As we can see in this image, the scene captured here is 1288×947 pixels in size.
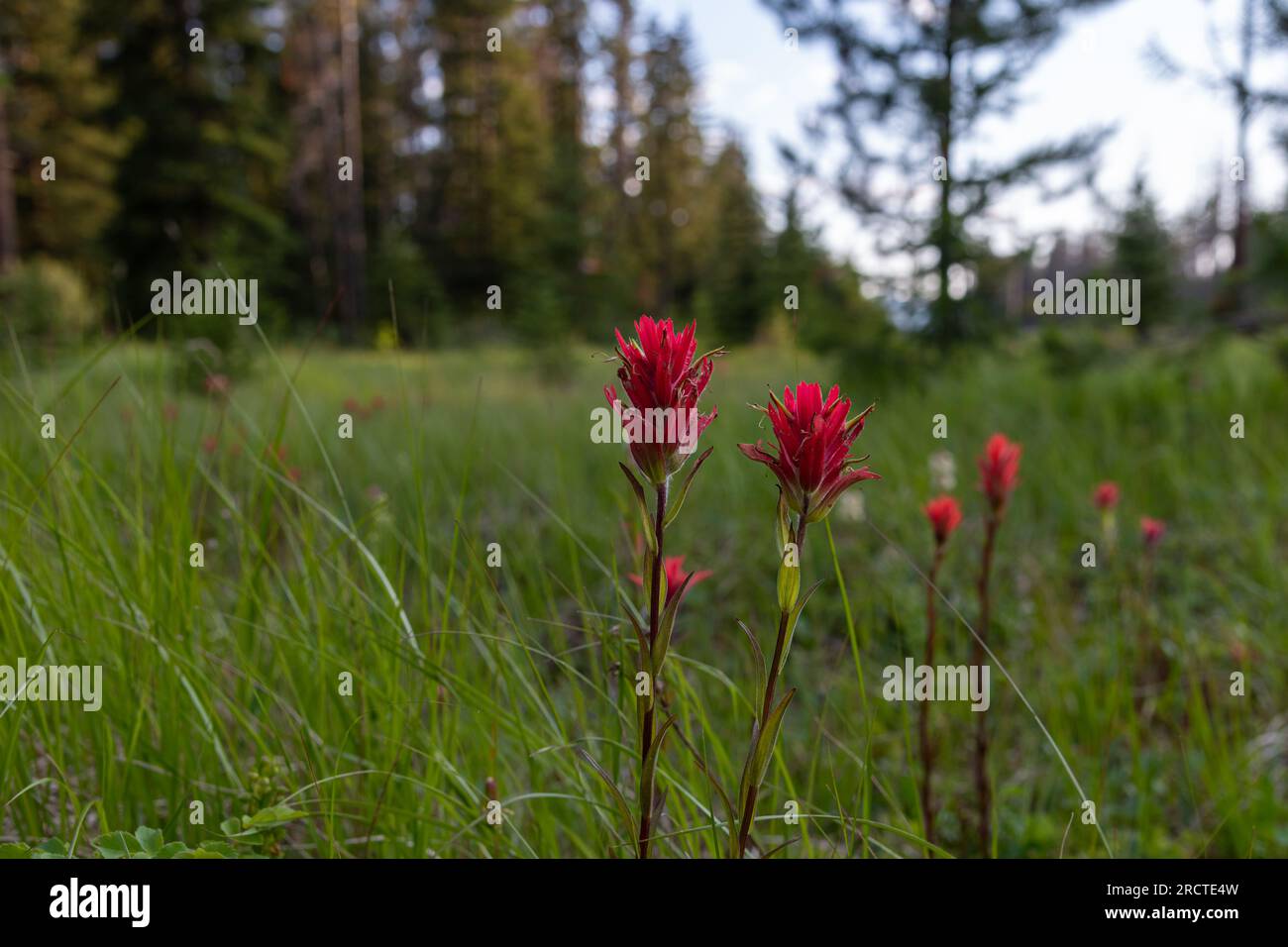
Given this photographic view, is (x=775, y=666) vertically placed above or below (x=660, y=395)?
below

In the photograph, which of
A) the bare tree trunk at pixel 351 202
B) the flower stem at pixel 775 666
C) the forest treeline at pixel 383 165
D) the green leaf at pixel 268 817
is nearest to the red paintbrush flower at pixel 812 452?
the flower stem at pixel 775 666

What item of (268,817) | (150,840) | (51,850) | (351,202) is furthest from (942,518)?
(351,202)

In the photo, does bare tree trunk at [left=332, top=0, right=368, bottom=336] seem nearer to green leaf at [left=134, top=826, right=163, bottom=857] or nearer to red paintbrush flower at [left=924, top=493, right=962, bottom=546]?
red paintbrush flower at [left=924, top=493, right=962, bottom=546]

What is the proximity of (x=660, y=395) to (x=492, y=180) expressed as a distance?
26.9m

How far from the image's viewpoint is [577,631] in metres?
2.41

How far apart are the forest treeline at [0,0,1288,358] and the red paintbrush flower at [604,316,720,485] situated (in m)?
5.68

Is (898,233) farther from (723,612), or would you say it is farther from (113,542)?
(113,542)

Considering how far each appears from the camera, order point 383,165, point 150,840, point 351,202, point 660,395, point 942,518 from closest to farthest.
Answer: point 660,395, point 150,840, point 942,518, point 351,202, point 383,165

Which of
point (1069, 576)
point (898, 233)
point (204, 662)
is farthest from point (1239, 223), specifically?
point (204, 662)

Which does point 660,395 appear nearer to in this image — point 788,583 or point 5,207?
point 788,583

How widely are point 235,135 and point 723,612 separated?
664 inches

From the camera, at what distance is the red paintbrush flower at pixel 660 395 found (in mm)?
678

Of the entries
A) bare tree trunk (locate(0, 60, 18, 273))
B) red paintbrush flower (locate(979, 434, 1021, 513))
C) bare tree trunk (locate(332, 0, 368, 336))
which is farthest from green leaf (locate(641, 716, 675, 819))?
bare tree trunk (locate(0, 60, 18, 273))

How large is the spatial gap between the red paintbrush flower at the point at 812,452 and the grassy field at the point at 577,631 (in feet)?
0.45
